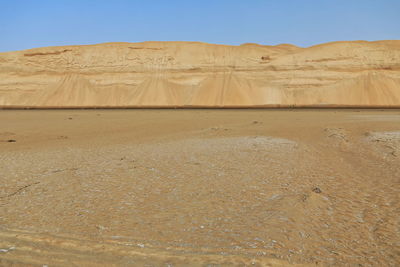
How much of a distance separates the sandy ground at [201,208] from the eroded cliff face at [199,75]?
37791 millimetres

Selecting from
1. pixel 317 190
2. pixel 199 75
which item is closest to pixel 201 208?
pixel 317 190

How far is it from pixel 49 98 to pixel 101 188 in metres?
46.8

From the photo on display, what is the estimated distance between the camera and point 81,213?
3.74 meters

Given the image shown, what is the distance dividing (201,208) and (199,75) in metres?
46.2

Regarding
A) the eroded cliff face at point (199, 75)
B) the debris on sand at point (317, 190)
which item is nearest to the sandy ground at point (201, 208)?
the debris on sand at point (317, 190)

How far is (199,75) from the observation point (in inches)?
1937

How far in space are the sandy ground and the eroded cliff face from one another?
37791mm

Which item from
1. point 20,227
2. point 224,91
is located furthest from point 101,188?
point 224,91

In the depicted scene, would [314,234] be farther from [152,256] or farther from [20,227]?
[20,227]

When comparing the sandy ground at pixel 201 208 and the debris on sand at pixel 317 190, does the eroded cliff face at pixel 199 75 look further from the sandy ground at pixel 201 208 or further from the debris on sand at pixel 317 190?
the debris on sand at pixel 317 190

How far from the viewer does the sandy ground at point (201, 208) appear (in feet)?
9.23

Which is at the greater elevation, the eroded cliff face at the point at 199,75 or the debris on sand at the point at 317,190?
the eroded cliff face at the point at 199,75

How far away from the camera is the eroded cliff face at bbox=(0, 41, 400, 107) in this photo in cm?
4478

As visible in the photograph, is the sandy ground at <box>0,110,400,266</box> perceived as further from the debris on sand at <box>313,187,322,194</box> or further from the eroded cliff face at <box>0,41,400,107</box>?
the eroded cliff face at <box>0,41,400,107</box>
